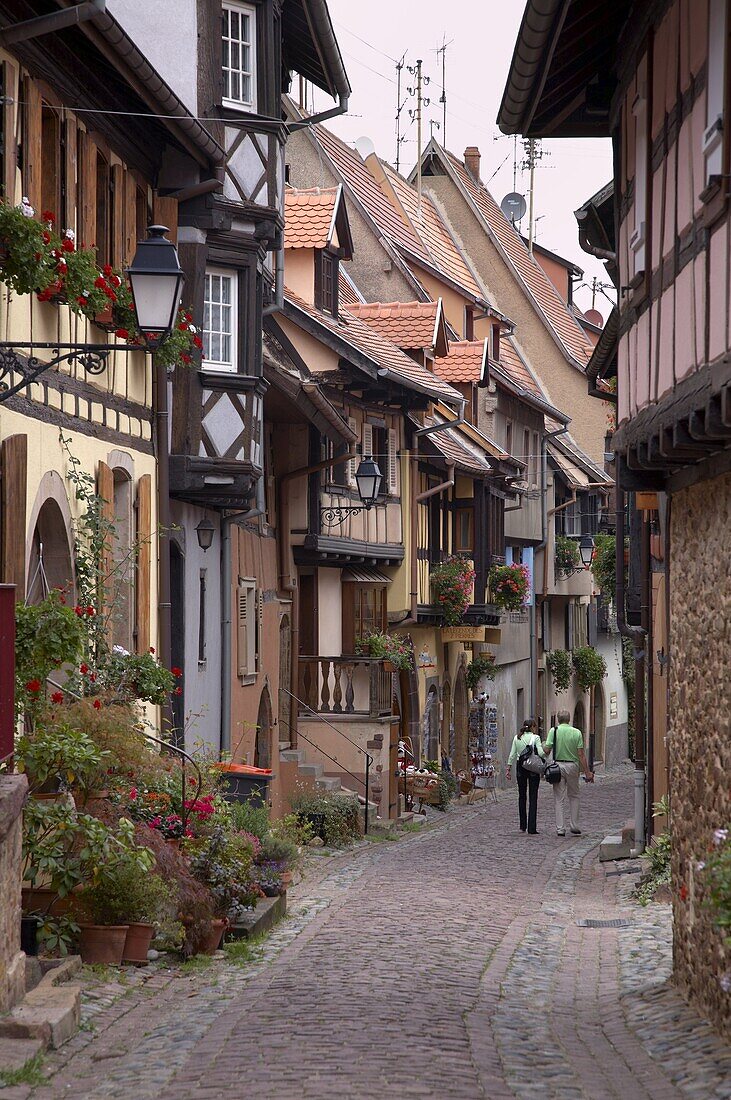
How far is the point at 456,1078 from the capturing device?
7.88 m

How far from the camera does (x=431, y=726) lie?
35125 mm

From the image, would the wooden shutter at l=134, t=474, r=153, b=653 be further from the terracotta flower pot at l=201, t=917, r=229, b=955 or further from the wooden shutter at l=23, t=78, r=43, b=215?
the wooden shutter at l=23, t=78, r=43, b=215

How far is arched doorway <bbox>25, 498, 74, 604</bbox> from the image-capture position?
40.8 feet

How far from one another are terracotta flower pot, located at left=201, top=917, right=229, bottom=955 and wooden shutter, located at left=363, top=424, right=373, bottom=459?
16679 mm

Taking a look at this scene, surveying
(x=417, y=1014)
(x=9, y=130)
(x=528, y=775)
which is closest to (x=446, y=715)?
(x=528, y=775)

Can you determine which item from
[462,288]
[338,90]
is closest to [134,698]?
[338,90]

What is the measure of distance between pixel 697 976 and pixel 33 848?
13.9 ft

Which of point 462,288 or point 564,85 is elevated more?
point 462,288

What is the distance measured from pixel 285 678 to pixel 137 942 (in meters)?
15.1

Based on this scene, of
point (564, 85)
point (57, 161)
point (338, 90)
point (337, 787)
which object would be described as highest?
point (338, 90)

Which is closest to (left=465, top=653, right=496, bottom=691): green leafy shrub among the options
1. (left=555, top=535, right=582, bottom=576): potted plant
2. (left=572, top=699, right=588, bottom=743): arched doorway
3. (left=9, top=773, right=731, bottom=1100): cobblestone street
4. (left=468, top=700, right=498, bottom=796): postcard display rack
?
(left=468, top=700, right=498, bottom=796): postcard display rack

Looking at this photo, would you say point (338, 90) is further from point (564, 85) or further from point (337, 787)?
point (337, 787)

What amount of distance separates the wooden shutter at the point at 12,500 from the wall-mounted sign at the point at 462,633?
22.7m

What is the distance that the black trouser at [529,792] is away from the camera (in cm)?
2355
